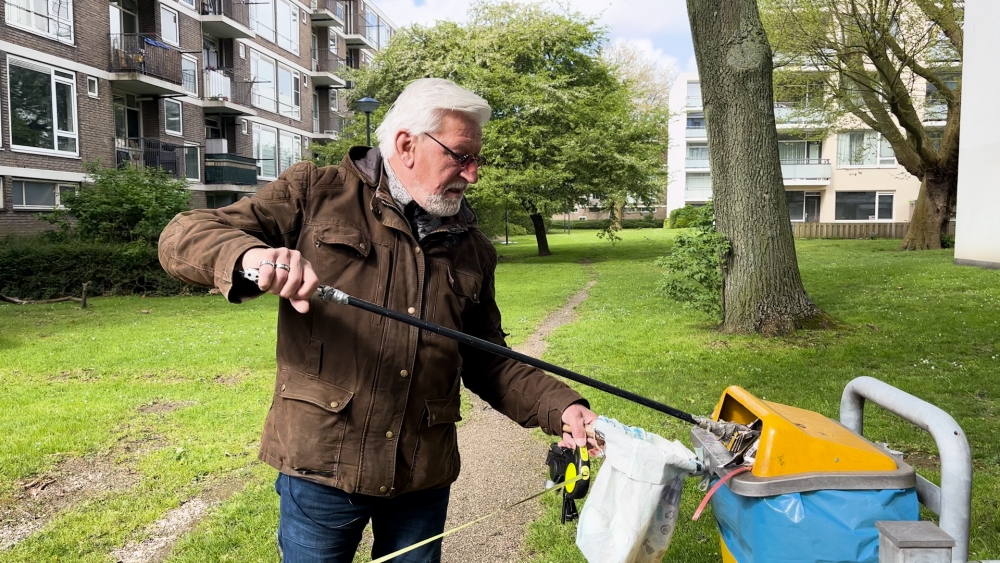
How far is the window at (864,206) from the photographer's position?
48.3 m

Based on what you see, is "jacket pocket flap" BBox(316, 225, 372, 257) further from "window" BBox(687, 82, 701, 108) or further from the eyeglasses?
"window" BBox(687, 82, 701, 108)

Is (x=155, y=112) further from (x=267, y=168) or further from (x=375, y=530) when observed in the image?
(x=375, y=530)

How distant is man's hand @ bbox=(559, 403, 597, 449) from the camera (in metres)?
2.34

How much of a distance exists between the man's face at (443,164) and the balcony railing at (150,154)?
24.2m

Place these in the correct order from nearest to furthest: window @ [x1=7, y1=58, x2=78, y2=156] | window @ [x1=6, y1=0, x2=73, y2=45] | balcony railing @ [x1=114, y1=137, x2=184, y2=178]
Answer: window @ [x1=6, y1=0, x2=73, y2=45] < window @ [x1=7, y1=58, x2=78, y2=156] < balcony railing @ [x1=114, y1=137, x2=184, y2=178]

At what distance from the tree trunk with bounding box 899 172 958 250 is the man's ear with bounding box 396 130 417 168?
27458mm

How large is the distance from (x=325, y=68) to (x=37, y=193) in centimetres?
2288

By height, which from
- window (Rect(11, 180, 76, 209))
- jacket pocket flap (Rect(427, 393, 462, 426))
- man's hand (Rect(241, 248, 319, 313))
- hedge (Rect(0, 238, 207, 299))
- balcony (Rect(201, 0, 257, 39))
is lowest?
hedge (Rect(0, 238, 207, 299))

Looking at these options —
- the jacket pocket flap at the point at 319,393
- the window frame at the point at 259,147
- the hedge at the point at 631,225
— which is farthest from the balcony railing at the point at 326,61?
the jacket pocket flap at the point at 319,393

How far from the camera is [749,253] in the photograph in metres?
9.58

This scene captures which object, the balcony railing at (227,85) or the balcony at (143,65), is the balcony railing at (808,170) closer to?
the balcony railing at (227,85)

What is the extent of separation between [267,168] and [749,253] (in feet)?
94.5

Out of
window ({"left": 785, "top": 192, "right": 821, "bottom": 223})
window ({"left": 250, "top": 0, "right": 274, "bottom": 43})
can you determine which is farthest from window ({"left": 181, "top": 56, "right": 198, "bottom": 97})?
window ({"left": 785, "top": 192, "right": 821, "bottom": 223})

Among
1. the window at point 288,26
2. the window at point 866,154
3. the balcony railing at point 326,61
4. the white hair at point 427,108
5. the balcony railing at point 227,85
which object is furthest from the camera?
the window at point 866,154
